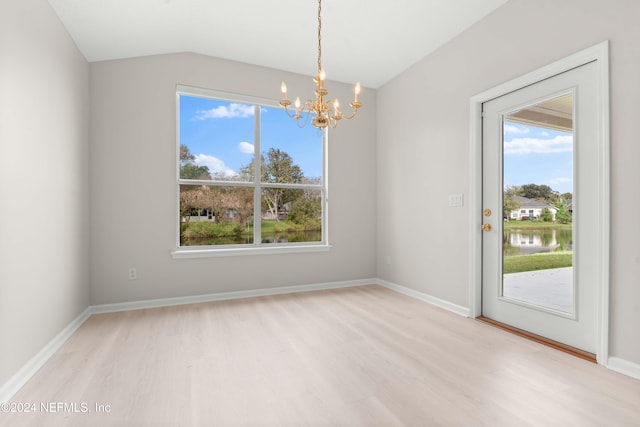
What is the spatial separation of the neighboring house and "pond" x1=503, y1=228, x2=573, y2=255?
4.6 inches

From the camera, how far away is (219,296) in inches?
148

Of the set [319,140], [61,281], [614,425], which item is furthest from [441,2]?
[61,281]

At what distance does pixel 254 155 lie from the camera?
4.06 m

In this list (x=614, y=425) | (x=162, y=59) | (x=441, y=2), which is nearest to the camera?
(x=614, y=425)

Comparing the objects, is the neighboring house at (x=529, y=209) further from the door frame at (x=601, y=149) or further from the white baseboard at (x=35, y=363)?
the white baseboard at (x=35, y=363)

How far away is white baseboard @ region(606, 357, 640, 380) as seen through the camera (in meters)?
1.96

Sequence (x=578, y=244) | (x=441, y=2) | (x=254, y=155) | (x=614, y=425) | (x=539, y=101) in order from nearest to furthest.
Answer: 1. (x=614, y=425)
2. (x=578, y=244)
3. (x=539, y=101)
4. (x=441, y=2)
5. (x=254, y=155)

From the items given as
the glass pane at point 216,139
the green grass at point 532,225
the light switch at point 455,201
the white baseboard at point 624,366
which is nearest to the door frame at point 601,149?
the white baseboard at point 624,366

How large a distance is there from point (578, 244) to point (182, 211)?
383cm

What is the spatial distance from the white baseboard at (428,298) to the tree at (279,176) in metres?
1.78

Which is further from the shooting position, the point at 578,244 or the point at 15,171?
the point at 578,244

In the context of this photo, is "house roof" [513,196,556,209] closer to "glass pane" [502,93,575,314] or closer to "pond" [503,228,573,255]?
"glass pane" [502,93,575,314]

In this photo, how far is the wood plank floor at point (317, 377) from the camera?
1603mm

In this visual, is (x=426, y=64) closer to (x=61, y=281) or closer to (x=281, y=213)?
(x=281, y=213)
